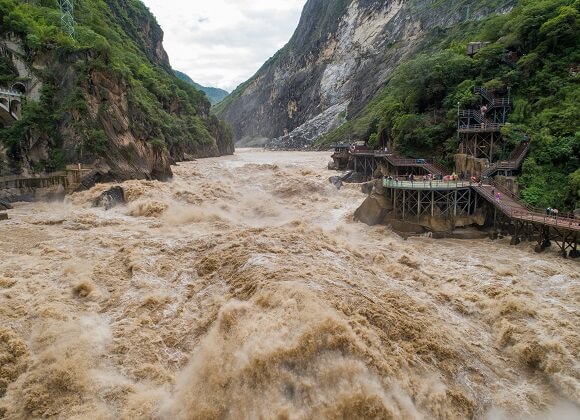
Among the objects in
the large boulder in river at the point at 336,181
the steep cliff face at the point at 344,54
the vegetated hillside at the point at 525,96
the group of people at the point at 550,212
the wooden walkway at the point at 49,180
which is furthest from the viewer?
the steep cliff face at the point at 344,54

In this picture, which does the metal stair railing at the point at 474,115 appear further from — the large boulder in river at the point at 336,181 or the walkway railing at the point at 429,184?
the large boulder in river at the point at 336,181

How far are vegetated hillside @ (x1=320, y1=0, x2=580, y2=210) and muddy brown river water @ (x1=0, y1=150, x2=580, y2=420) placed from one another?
8099 millimetres

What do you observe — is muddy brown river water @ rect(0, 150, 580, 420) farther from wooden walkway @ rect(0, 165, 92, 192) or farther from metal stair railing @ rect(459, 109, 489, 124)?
metal stair railing @ rect(459, 109, 489, 124)

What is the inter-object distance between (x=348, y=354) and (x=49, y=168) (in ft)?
121

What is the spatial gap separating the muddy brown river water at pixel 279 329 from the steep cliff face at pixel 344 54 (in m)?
89.0

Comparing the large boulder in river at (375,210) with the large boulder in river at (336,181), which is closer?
the large boulder in river at (375,210)

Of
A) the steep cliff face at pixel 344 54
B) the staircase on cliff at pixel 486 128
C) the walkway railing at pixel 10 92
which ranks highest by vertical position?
the steep cliff face at pixel 344 54

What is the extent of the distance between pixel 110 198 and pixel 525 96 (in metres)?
36.8

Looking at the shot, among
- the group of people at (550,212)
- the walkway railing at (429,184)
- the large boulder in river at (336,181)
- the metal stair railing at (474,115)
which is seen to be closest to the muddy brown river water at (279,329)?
the group of people at (550,212)

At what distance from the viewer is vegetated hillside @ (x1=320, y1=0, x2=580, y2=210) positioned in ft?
92.8

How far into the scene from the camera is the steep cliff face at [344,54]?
11325 cm

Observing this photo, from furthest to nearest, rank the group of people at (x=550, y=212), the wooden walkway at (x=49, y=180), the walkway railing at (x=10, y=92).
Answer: the walkway railing at (x=10, y=92) < the wooden walkway at (x=49, y=180) < the group of people at (x=550, y=212)

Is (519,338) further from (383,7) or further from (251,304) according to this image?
(383,7)

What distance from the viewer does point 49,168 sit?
38.2 metres
